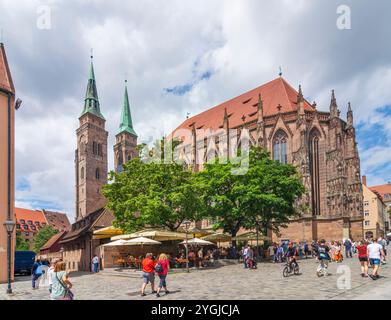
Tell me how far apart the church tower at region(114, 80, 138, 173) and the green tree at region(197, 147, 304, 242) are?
63.7 meters

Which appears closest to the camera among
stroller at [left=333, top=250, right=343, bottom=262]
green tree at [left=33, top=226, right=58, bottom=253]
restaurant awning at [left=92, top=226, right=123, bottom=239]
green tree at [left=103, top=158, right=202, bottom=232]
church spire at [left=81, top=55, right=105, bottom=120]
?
stroller at [left=333, top=250, right=343, bottom=262]

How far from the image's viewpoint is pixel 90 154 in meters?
87.4

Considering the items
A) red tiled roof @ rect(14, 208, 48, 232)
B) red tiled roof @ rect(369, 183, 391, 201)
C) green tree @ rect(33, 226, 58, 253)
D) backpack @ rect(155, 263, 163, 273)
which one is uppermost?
red tiled roof @ rect(369, 183, 391, 201)

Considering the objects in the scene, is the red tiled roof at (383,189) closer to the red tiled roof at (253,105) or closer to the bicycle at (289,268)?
the red tiled roof at (253,105)

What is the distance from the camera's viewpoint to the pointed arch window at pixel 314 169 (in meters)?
46.3

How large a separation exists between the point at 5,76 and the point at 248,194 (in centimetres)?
1803

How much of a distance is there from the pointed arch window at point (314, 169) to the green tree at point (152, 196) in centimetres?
2257

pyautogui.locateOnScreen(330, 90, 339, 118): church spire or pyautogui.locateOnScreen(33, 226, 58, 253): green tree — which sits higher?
pyautogui.locateOnScreen(330, 90, 339, 118): church spire

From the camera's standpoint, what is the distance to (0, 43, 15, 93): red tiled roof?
22956 mm

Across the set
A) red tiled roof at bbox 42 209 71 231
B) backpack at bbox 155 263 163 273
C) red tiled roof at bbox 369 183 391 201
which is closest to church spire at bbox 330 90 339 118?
backpack at bbox 155 263 163 273

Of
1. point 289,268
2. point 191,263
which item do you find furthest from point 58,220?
point 289,268

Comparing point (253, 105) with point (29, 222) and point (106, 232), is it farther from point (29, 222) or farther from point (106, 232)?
point (29, 222)

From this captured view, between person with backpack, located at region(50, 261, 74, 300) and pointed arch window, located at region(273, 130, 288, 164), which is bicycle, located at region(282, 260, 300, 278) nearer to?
person with backpack, located at region(50, 261, 74, 300)
